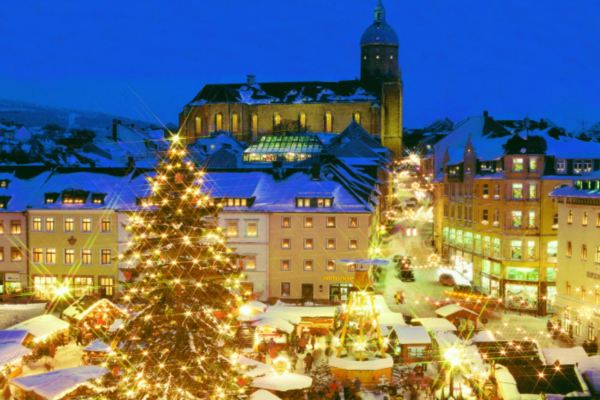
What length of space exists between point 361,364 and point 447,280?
23049 millimetres

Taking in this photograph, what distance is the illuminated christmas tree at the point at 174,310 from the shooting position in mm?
15438

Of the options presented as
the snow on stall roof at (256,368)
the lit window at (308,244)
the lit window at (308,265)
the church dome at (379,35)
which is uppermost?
the church dome at (379,35)

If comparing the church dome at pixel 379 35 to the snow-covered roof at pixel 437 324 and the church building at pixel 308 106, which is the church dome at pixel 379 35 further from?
the snow-covered roof at pixel 437 324

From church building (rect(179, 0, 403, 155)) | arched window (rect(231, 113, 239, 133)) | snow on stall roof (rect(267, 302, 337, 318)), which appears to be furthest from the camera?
arched window (rect(231, 113, 239, 133))

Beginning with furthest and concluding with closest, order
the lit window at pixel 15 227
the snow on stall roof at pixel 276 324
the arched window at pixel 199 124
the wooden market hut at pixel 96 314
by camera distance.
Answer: the arched window at pixel 199 124
the lit window at pixel 15 227
the wooden market hut at pixel 96 314
the snow on stall roof at pixel 276 324

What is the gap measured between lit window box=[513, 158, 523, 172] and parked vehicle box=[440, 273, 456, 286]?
959 centimetres

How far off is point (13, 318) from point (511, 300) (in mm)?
30664

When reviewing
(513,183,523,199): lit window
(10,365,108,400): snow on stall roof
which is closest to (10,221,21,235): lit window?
(10,365,108,400): snow on stall roof

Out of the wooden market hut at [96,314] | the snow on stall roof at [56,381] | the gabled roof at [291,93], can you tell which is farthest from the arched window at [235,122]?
the snow on stall roof at [56,381]

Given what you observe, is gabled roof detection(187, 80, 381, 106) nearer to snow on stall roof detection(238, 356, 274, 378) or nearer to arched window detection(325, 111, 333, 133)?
arched window detection(325, 111, 333, 133)

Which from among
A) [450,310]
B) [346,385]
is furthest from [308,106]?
[346,385]

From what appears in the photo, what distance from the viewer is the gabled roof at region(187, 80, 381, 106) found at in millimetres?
101188

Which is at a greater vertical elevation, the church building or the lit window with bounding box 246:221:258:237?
the church building

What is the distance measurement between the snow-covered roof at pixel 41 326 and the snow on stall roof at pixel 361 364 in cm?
1330
